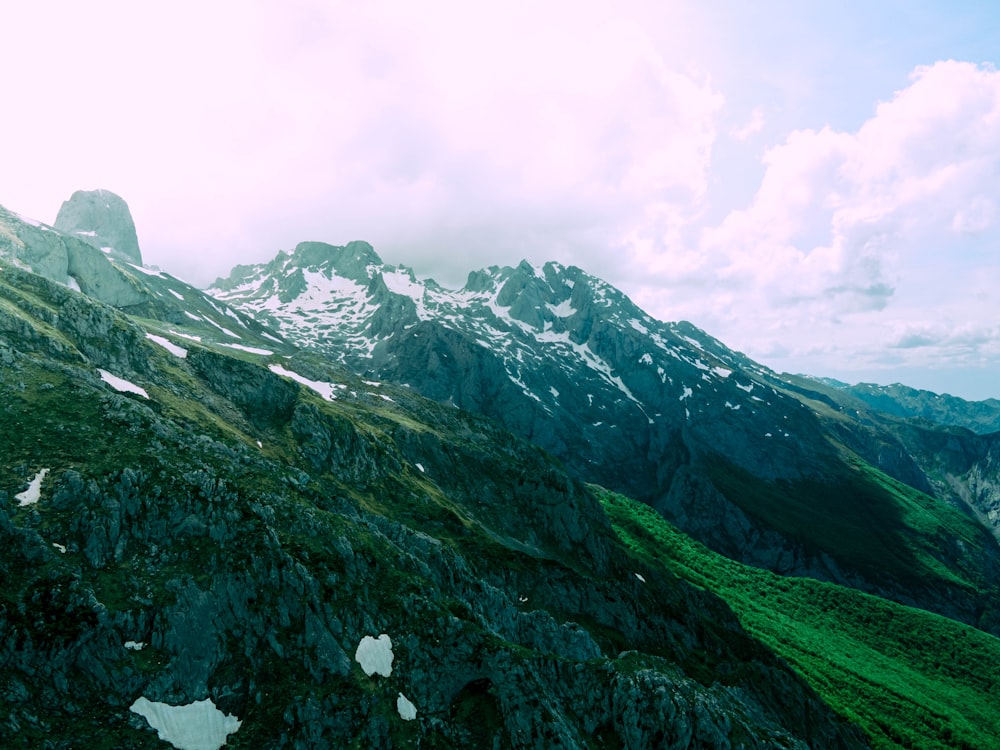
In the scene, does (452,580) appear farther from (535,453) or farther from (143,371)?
(535,453)

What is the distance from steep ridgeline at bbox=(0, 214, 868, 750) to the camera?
42562 millimetres

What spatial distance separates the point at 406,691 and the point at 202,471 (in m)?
32.9

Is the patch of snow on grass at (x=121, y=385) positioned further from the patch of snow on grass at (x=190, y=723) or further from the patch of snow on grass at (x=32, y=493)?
the patch of snow on grass at (x=190, y=723)

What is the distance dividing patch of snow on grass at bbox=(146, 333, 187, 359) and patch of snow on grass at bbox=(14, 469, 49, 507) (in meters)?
52.1

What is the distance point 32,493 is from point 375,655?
117 feet

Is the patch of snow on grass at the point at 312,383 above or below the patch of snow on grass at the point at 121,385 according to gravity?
above

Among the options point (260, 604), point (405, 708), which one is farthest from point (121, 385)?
point (405, 708)

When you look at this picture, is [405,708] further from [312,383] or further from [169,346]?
[312,383]

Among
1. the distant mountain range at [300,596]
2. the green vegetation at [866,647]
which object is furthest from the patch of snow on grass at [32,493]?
the green vegetation at [866,647]

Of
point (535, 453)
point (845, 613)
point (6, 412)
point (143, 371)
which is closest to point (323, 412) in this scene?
point (143, 371)

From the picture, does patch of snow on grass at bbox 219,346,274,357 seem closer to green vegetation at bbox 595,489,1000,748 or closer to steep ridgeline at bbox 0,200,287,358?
steep ridgeline at bbox 0,200,287,358

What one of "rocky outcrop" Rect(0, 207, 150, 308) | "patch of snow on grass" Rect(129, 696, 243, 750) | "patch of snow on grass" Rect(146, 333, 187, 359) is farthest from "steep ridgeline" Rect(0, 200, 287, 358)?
"patch of snow on grass" Rect(129, 696, 243, 750)

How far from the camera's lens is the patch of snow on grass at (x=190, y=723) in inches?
1607

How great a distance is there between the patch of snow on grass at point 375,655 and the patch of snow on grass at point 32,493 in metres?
33.1
